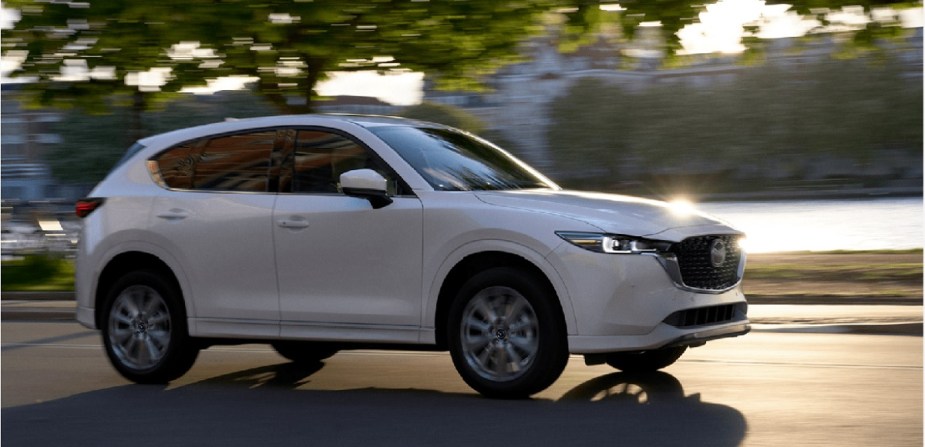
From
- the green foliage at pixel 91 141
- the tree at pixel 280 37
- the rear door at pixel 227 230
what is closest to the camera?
the rear door at pixel 227 230

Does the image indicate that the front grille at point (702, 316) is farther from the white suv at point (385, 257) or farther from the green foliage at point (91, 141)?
the green foliage at point (91, 141)

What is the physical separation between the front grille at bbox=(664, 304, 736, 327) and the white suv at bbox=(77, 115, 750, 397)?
0.04 feet

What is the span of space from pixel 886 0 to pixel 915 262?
6257 millimetres

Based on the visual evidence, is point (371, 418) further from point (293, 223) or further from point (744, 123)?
point (744, 123)

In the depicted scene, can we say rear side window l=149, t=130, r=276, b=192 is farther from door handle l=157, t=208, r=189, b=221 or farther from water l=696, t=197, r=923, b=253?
water l=696, t=197, r=923, b=253

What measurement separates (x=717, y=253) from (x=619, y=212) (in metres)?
0.68

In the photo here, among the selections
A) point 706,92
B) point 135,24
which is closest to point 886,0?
point 135,24

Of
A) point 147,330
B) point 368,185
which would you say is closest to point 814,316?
point 368,185

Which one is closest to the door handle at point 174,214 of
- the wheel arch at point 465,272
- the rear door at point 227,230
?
the rear door at point 227,230

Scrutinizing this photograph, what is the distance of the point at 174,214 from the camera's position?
9.43 m

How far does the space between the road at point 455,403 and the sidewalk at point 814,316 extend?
136 centimetres

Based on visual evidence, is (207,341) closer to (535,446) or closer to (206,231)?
(206,231)

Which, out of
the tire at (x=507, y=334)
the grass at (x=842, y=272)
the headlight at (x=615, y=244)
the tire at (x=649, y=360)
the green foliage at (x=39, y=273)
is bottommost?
the green foliage at (x=39, y=273)

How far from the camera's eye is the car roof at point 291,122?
909 cm
